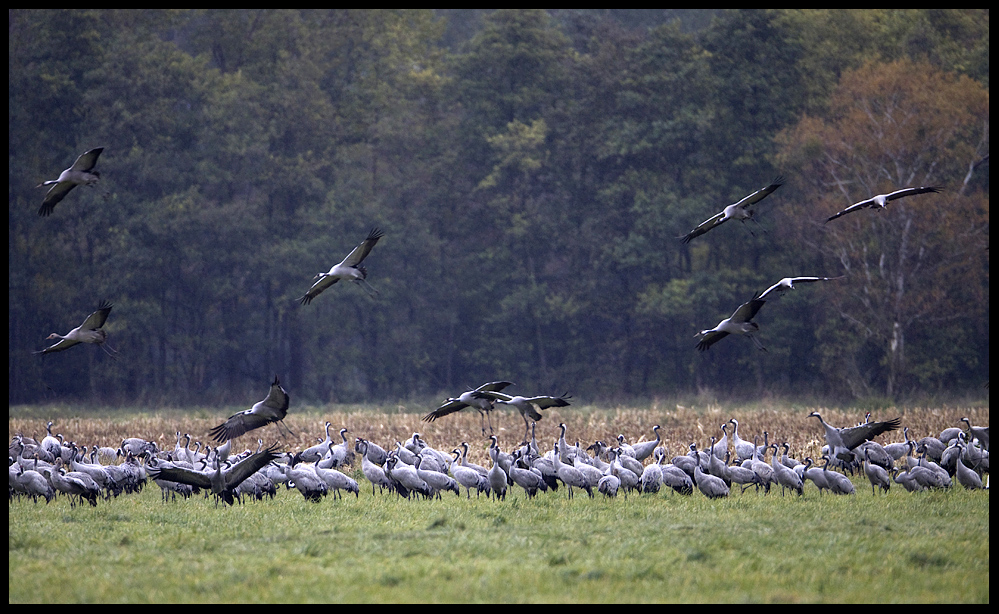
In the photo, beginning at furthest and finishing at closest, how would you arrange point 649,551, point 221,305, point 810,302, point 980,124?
point 221,305 < point 810,302 < point 980,124 < point 649,551

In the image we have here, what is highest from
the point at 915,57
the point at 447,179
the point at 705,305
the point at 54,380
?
the point at 915,57

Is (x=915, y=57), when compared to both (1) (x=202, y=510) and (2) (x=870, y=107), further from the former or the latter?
(1) (x=202, y=510)

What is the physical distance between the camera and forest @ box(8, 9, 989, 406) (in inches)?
1467

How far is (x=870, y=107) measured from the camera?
35.1m

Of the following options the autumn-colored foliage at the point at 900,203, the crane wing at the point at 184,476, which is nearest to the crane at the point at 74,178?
the crane wing at the point at 184,476

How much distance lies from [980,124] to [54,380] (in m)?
34.7

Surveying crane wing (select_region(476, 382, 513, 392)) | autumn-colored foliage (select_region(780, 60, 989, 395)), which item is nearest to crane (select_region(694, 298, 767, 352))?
crane wing (select_region(476, 382, 513, 392))

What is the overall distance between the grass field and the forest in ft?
79.5

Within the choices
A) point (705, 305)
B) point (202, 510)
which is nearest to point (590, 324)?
point (705, 305)

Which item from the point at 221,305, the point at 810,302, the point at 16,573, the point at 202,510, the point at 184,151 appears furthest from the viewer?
the point at 221,305

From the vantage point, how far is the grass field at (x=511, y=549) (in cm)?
824

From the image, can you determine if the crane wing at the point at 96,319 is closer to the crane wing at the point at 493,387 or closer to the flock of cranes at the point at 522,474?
the flock of cranes at the point at 522,474

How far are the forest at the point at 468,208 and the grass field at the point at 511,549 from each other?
24.2 meters

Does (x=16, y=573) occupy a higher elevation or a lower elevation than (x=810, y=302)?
lower
